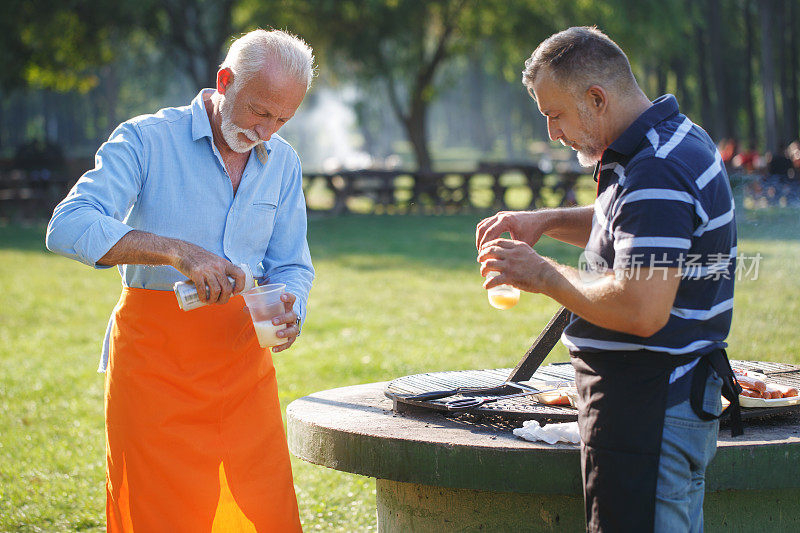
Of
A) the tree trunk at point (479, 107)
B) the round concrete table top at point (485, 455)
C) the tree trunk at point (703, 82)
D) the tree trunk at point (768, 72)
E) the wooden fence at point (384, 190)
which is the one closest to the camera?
the round concrete table top at point (485, 455)

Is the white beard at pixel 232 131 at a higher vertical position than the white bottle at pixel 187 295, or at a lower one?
higher

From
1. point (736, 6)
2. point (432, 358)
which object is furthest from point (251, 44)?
point (736, 6)

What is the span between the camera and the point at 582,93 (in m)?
2.39

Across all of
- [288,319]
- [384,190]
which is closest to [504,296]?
[288,319]

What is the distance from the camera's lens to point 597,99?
2395 millimetres

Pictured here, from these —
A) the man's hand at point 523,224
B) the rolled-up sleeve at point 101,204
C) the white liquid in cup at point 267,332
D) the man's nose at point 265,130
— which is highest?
the man's nose at point 265,130

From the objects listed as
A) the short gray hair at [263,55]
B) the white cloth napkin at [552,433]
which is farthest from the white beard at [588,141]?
the short gray hair at [263,55]

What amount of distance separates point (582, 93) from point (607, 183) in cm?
25

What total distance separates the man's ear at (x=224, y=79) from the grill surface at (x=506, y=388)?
1342mm

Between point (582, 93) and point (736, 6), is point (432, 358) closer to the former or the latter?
point (582, 93)

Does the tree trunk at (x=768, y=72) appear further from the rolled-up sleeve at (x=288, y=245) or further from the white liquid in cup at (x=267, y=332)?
the white liquid in cup at (x=267, y=332)

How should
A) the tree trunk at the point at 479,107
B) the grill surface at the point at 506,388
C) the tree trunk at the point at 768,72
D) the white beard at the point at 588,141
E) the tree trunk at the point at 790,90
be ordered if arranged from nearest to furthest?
the white beard at the point at 588,141
the grill surface at the point at 506,388
the tree trunk at the point at 768,72
the tree trunk at the point at 790,90
the tree trunk at the point at 479,107

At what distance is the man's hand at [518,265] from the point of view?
235cm

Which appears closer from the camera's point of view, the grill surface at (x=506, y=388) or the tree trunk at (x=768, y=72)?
the grill surface at (x=506, y=388)
